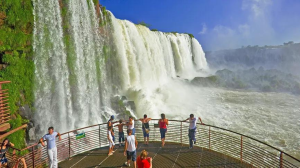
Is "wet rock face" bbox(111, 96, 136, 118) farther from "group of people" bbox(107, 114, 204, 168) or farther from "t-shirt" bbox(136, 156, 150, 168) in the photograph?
"t-shirt" bbox(136, 156, 150, 168)

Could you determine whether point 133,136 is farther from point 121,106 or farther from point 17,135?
point 121,106

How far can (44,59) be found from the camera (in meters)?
14.4

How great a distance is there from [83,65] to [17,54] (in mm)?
5296

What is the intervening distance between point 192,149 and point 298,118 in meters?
16.0

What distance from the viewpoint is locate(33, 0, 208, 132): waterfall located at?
14.4 meters

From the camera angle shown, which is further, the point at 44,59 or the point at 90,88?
the point at 90,88

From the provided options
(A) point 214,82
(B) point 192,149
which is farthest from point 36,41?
(A) point 214,82

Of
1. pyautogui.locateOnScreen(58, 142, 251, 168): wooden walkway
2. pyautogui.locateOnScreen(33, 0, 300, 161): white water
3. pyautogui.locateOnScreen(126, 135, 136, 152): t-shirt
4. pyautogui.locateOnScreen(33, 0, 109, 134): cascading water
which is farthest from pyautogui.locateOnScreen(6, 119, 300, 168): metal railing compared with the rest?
pyautogui.locateOnScreen(33, 0, 109, 134): cascading water

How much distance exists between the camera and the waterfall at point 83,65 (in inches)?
568

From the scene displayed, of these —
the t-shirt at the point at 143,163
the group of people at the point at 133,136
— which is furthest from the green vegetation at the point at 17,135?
the t-shirt at the point at 143,163

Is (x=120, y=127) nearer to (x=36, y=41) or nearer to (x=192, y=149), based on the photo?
(x=192, y=149)

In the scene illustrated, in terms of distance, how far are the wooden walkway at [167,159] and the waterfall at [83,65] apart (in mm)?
6082

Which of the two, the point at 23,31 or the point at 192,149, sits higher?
the point at 23,31

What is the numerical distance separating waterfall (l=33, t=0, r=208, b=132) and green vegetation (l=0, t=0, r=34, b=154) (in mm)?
525
